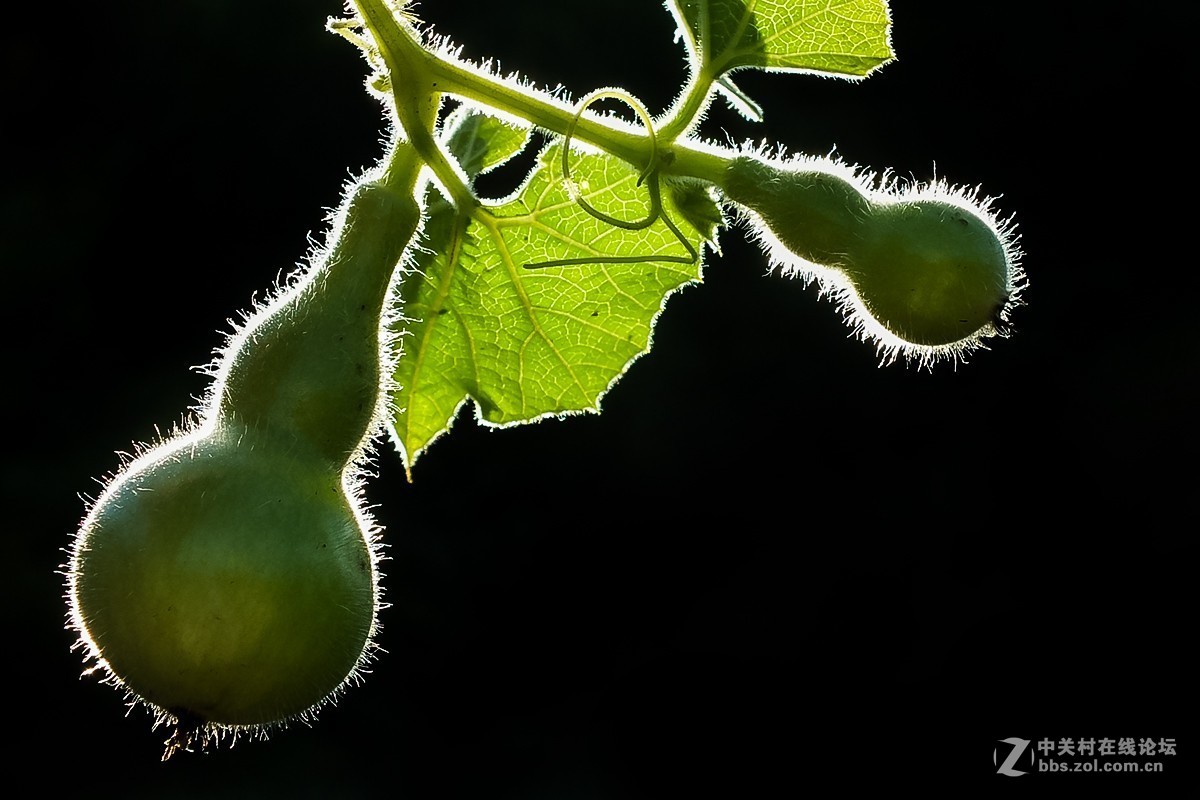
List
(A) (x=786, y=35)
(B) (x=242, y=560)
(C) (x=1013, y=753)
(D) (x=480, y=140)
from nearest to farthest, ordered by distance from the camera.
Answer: (B) (x=242, y=560) → (A) (x=786, y=35) → (D) (x=480, y=140) → (C) (x=1013, y=753)

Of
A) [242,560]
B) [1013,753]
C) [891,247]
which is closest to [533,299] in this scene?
[891,247]

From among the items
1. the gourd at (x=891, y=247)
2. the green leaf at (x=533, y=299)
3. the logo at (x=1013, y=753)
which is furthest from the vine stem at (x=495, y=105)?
the logo at (x=1013, y=753)

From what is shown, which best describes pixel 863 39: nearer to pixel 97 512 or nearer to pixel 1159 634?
pixel 97 512

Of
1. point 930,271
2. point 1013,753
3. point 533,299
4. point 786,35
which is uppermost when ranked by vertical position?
point 1013,753

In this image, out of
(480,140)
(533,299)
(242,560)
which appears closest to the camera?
(242,560)

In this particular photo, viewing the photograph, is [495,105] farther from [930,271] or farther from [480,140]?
[930,271]

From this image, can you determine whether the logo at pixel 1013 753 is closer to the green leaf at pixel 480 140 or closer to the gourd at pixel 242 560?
the green leaf at pixel 480 140

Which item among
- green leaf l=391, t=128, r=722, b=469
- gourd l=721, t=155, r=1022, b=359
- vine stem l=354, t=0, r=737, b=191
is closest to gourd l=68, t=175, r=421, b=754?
vine stem l=354, t=0, r=737, b=191
